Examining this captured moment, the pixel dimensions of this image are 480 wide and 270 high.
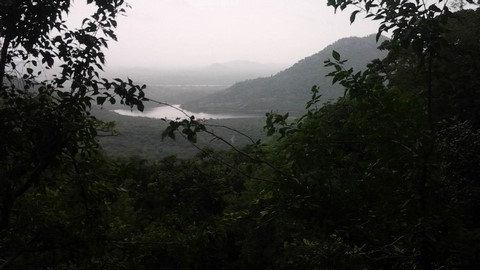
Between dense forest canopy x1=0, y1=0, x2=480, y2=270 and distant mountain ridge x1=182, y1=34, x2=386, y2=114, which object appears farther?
distant mountain ridge x1=182, y1=34, x2=386, y2=114

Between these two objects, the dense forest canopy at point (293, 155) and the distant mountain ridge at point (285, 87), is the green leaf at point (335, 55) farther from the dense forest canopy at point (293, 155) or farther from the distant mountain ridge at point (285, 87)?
the distant mountain ridge at point (285, 87)

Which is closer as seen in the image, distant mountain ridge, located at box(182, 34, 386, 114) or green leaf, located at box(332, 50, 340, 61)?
green leaf, located at box(332, 50, 340, 61)

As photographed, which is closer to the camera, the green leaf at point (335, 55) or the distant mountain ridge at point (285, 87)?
the green leaf at point (335, 55)

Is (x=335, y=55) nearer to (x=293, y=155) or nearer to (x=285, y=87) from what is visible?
(x=293, y=155)

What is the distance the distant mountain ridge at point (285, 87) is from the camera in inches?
4532

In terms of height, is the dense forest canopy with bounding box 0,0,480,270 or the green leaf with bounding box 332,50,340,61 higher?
the green leaf with bounding box 332,50,340,61

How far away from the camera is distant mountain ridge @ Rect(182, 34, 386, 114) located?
378 feet

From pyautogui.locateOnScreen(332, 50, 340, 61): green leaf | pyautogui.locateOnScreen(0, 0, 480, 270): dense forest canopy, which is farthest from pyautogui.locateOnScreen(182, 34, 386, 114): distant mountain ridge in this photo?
pyautogui.locateOnScreen(332, 50, 340, 61): green leaf

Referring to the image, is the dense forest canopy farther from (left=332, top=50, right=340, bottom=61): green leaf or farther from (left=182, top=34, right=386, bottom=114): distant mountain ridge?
(left=182, top=34, right=386, bottom=114): distant mountain ridge

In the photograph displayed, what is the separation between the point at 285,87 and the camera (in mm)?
123500

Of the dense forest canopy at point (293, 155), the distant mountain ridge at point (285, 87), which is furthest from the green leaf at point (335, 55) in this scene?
the distant mountain ridge at point (285, 87)

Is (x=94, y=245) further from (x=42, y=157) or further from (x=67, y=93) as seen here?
(x=67, y=93)

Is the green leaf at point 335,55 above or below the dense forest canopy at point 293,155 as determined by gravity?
above

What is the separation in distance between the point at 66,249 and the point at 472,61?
651 inches
